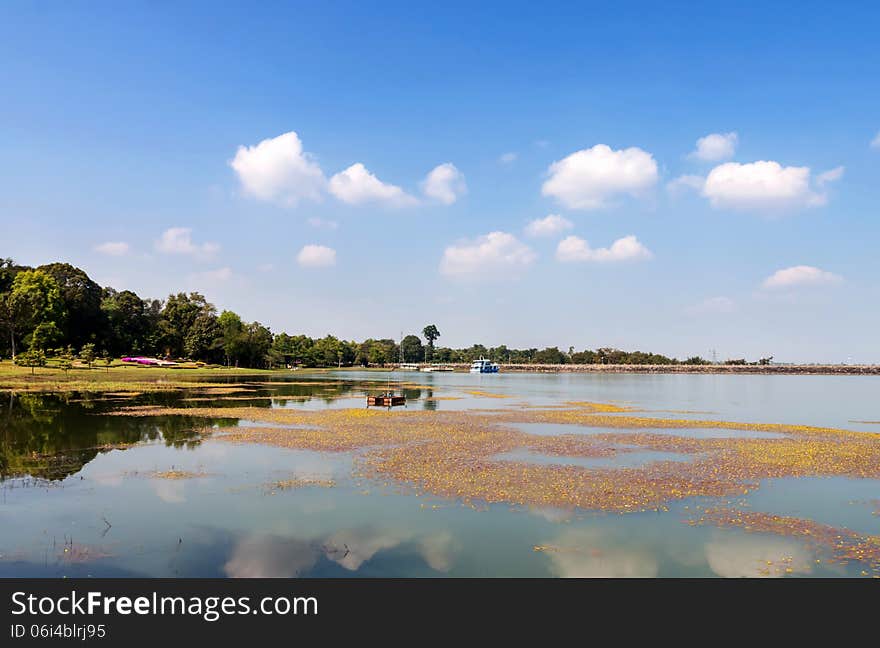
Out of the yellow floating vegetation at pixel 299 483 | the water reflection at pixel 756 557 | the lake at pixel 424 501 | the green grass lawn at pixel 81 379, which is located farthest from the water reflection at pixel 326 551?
the green grass lawn at pixel 81 379

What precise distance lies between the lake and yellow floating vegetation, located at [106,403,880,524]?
204 millimetres

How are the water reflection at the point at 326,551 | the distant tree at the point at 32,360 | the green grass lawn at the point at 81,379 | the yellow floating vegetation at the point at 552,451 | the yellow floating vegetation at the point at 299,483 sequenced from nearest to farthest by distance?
the water reflection at the point at 326,551
the yellow floating vegetation at the point at 299,483
the yellow floating vegetation at the point at 552,451
the green grass lawn at the point at 81,379
the distant tree at the point at 32,360

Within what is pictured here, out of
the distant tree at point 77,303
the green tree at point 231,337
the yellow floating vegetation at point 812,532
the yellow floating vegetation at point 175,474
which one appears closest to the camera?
the yellow floating vegetation at point 812,532

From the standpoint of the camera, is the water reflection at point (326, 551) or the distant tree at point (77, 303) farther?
the distant tree at point (77, 303)

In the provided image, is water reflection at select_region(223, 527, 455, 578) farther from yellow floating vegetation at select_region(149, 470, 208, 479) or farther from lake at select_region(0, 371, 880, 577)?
yellow floating vegetation at select_region(149, 470, 208, 479)

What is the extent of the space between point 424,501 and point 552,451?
13.7 m

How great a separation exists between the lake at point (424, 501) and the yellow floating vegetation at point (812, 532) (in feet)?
0.34

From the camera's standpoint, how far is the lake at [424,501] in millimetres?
14445

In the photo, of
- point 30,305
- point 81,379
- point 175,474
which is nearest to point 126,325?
point 30,305

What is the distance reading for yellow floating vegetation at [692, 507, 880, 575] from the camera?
1548 centimetres

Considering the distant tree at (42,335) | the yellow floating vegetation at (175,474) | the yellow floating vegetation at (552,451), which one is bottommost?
the yellow floating vegetation at (552,451)

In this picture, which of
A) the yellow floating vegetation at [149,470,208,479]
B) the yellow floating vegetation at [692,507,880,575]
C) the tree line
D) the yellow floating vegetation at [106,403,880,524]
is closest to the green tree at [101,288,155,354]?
the tree line

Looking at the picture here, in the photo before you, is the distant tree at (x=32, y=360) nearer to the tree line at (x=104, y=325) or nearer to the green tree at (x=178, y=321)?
the tree line at (x=104, y=325)
